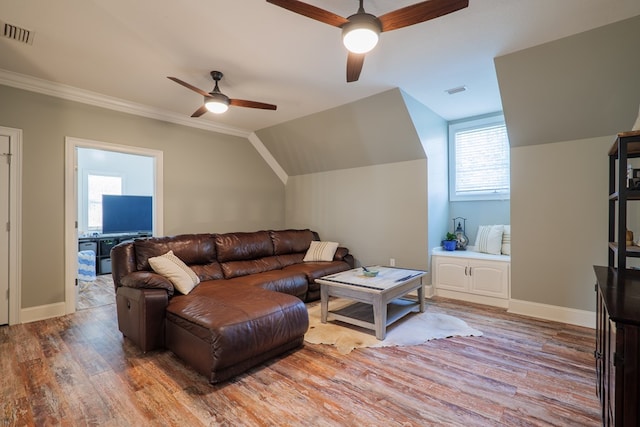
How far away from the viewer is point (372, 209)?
4.94m

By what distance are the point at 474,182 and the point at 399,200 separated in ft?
4.10

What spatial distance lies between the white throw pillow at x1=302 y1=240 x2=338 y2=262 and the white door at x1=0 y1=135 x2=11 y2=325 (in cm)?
360

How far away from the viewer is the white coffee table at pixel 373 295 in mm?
2961

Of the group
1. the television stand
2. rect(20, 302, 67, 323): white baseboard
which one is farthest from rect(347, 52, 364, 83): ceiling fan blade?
the television stand

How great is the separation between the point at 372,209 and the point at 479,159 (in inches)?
71.0

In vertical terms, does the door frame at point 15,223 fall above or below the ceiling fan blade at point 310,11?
below

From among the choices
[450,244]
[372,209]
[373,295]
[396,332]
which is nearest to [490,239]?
[450,244]

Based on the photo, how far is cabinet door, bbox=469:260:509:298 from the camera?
12.8 feet

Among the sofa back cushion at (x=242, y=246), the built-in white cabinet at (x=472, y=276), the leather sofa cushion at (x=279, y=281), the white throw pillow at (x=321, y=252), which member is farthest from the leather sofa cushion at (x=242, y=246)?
the built-in white cabinet at (x=472, y=276)

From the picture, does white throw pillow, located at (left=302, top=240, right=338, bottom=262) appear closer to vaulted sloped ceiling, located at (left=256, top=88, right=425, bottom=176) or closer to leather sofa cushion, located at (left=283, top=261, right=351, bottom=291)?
leather sofa cushion, located at (left=283, top=261, right=351, bottom=291)

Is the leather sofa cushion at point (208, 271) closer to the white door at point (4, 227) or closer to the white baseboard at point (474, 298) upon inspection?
the white door at point (4, 227)

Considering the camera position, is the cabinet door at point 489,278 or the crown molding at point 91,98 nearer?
the crown molding at point 91,98

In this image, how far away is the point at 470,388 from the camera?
2143 mm

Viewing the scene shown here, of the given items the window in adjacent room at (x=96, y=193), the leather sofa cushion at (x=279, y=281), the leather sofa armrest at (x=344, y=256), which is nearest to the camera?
the leather sofa cushion at (x=279, y=281)
